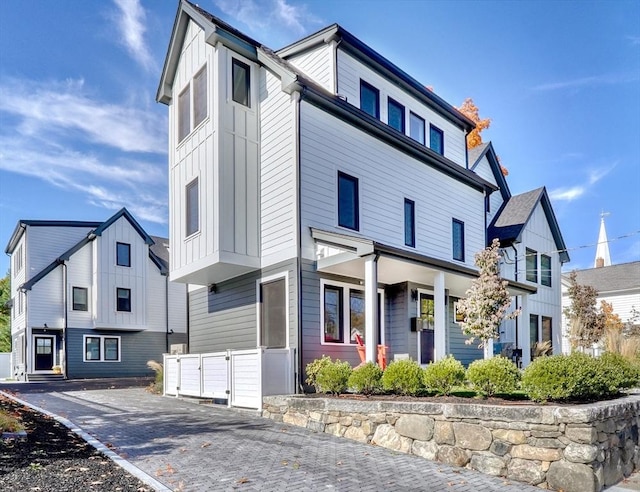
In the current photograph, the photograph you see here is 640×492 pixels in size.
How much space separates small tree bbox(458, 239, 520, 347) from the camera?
422 inches

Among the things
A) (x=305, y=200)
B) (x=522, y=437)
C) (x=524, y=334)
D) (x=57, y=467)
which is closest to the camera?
(x=57, y=467)

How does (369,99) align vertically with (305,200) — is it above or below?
above

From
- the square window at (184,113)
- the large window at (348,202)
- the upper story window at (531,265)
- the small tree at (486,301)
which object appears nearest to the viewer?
the small tree at (486,301)

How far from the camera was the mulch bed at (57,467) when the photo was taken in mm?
5047

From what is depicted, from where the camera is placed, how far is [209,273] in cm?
1246

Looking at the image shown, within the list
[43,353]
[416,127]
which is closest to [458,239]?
[416,127]

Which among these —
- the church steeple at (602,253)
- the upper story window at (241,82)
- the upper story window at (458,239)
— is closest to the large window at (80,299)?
the upper story window at (241,82)

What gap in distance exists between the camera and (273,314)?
37.8 feet

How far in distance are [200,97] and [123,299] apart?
55.6ft

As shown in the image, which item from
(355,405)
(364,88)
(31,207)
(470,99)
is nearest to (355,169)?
(364,88)

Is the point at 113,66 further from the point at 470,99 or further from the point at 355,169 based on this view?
the point at 470,99

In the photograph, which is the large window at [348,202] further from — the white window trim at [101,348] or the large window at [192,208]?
the white window trim at [101,348]

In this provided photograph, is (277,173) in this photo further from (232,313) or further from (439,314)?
(439,314)

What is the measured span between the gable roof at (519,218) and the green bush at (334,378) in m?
10.9
